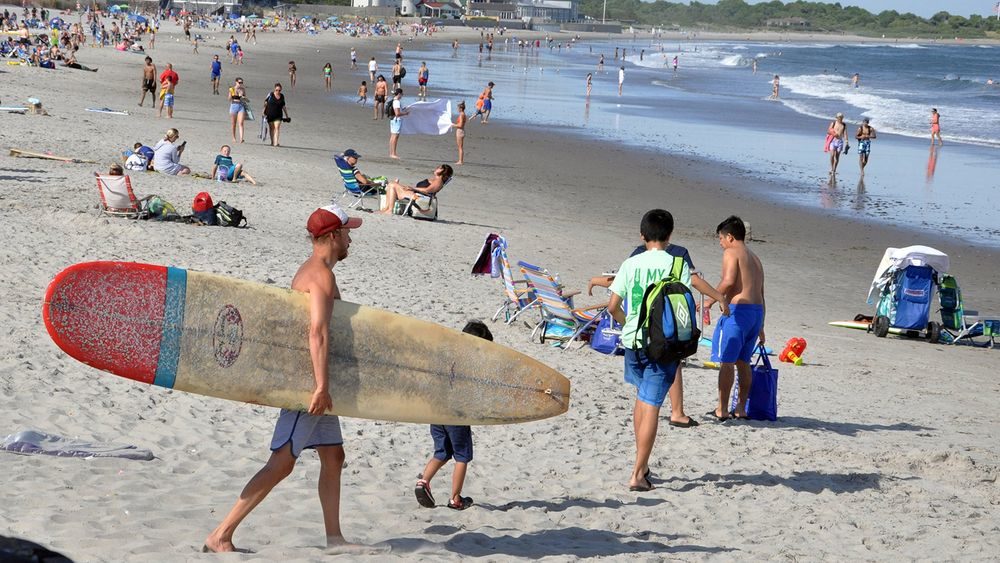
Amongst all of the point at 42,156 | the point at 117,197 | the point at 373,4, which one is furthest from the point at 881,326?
the point at 373,4

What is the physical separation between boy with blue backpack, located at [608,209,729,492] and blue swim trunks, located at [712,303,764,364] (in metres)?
1.23

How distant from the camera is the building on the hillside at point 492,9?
500ft

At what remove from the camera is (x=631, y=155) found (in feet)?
83.0

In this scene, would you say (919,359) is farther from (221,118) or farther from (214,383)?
(221,118)

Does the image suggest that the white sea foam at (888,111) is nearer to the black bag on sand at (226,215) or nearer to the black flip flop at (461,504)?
the black bag on sand at (226,215)

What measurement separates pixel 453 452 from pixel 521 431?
1638 millimetres

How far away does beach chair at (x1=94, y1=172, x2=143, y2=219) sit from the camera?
12.2 meters

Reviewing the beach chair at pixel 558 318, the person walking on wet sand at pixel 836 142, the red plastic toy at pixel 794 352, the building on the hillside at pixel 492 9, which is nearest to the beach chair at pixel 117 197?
the beach chair at pixel 558 318

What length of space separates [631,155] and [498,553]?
20.8 metres

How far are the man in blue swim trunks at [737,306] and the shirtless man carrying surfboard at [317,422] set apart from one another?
327 cm

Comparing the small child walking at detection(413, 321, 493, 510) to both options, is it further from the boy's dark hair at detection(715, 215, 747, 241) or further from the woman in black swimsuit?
the woman in black swimsuit

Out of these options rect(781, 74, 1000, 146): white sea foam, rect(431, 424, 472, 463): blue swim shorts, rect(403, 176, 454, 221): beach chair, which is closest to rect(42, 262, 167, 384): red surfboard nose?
rect(431, 424, 472, 463): blue swim shorts

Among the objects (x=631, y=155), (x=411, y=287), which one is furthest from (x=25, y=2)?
(x=411, y=287)

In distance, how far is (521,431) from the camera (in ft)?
23.9
